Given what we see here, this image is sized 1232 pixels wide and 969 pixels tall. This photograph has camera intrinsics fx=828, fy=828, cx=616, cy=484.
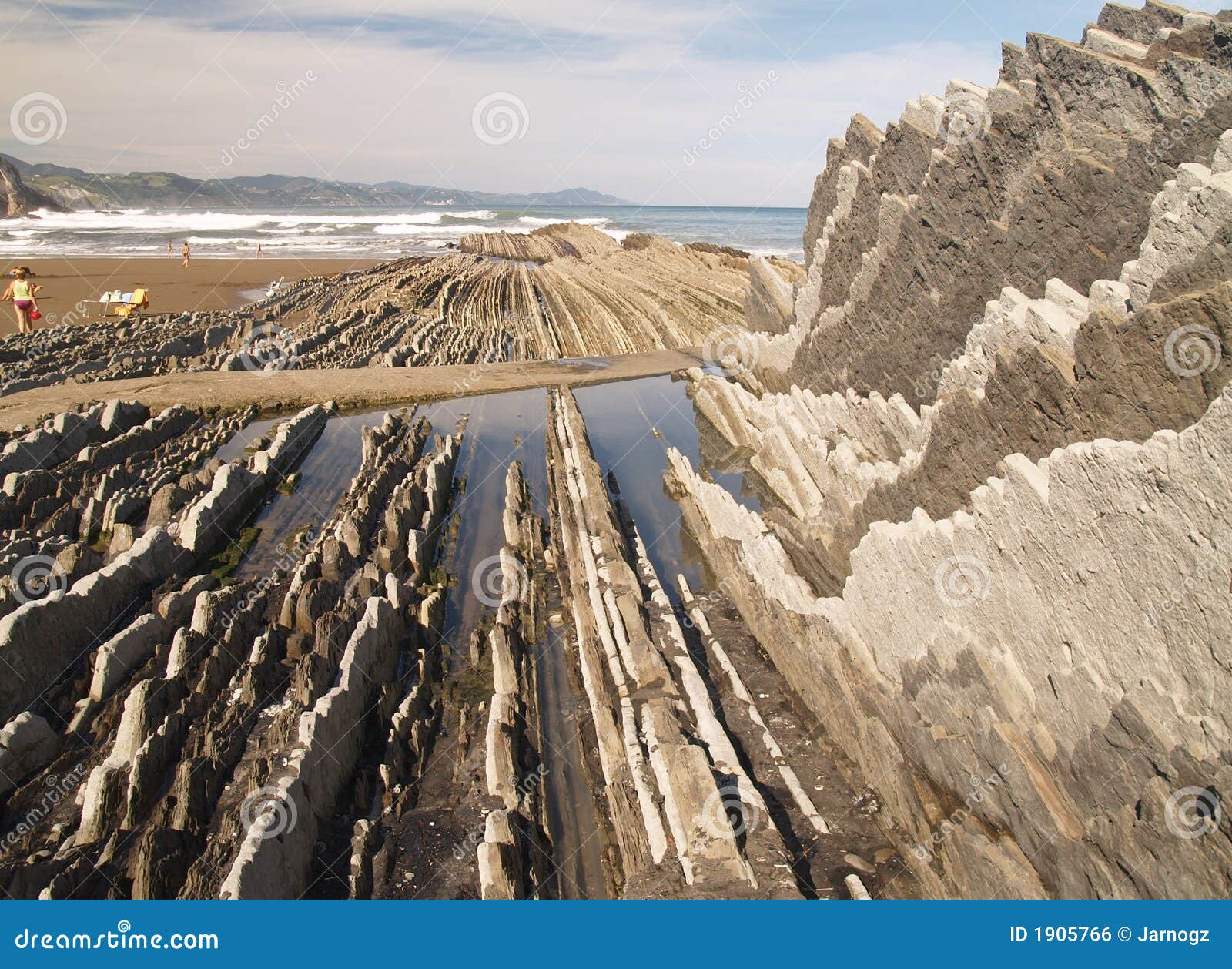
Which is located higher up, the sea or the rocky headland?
the sea

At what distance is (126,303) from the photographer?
25.4 metres

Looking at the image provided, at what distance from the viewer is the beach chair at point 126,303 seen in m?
25.2

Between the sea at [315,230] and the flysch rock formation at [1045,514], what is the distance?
1177 inches

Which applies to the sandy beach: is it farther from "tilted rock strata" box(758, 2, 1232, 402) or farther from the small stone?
the small stone

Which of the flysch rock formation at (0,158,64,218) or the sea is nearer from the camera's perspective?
the sea

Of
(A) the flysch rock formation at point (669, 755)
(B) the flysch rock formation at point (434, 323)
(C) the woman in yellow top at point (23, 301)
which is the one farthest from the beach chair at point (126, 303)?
(A) the flysch rock formation at point (669, 755)

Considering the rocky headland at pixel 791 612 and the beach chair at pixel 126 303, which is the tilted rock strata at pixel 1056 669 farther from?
the beach chair at pixel 126 303

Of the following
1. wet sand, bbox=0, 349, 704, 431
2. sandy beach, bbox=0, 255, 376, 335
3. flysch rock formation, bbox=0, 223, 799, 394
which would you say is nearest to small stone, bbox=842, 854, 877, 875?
wet sand, bbox=0, 349, 704, 431

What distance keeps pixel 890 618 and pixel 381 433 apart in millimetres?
10151

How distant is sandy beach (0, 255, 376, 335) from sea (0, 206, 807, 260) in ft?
18.3

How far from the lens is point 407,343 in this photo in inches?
886

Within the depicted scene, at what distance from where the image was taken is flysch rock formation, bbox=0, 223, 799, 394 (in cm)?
1898

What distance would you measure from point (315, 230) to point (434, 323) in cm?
6021

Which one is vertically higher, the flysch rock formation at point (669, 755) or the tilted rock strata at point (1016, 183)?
the tilted rock strata at point (1016, 183)
